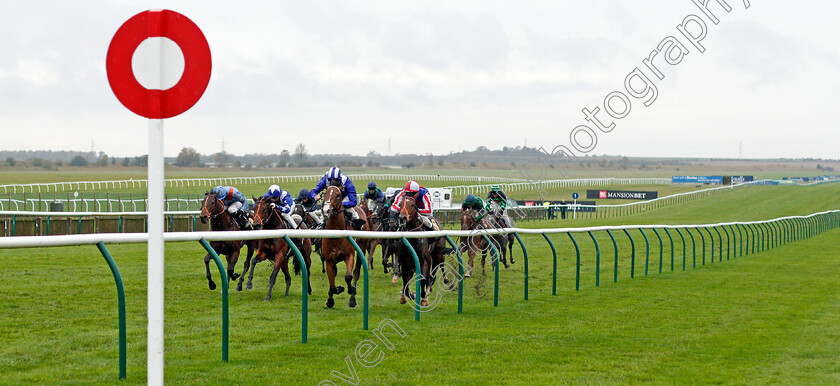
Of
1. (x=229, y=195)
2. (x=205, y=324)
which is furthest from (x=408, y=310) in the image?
(x=229, y=195)

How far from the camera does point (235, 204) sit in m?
11.6

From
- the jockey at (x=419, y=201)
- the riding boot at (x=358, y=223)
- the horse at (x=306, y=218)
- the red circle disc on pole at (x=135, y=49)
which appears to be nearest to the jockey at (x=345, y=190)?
the riding boot at (x=358, y=223)

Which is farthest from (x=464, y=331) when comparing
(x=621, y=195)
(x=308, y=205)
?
(x=621, y=195)

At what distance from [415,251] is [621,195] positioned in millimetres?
48238

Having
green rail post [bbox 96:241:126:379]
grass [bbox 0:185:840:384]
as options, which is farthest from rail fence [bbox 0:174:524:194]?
green rail post [bbox 96:241:126:379]

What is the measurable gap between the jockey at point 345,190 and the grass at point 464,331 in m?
1.00

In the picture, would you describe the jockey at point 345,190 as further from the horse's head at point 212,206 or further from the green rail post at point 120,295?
the green rail post at point 120,295

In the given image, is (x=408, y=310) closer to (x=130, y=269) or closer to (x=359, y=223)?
(x=359, y=223)

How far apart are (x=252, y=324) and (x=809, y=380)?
4749 millimetres

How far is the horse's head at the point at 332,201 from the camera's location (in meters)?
9.02

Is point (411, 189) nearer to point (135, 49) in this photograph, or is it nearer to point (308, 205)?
point (308, 205)

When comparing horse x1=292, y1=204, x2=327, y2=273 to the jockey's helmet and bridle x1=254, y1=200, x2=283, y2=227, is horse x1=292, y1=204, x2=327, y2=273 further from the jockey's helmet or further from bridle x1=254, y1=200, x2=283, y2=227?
the jockey's helmet

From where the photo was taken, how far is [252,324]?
25.1 feet

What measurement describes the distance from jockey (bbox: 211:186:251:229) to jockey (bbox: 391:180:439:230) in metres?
2.69
